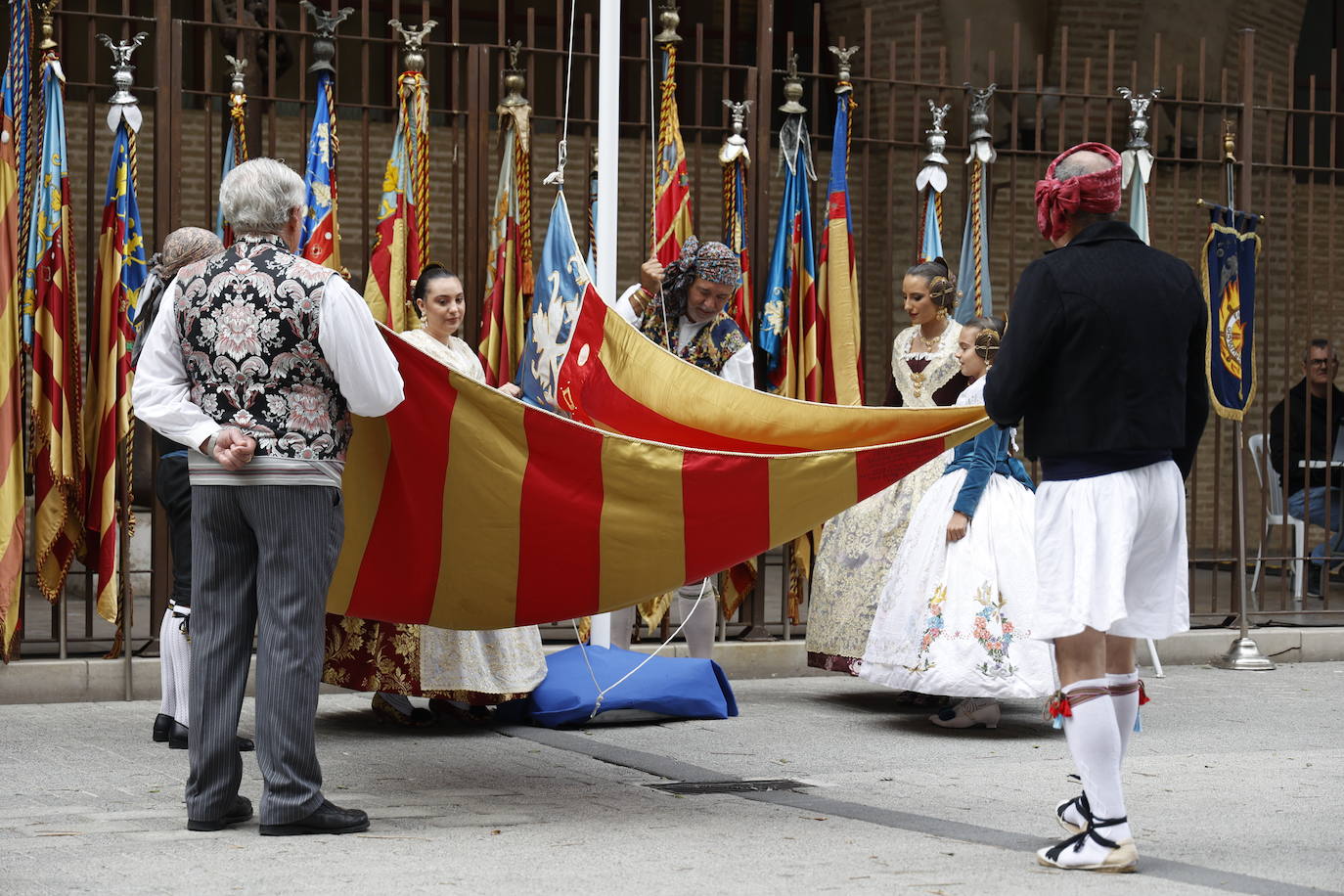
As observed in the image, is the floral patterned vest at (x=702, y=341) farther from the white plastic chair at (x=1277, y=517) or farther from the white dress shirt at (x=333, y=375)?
the white plastic chair at (x=1277, y=517)

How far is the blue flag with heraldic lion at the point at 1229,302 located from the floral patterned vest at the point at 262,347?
5341mm

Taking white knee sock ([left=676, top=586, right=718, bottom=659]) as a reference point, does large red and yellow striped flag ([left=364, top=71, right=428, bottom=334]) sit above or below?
above

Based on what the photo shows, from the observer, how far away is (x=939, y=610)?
641 cm

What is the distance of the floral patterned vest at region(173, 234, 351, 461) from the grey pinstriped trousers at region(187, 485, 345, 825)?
0.16 meters

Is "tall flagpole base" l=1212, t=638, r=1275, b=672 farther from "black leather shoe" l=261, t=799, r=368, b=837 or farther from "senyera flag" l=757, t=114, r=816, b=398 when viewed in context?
"black leather shoe" l=261, t=799, r=368, b=837

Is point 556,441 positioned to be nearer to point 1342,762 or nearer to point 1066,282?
point 1066,282

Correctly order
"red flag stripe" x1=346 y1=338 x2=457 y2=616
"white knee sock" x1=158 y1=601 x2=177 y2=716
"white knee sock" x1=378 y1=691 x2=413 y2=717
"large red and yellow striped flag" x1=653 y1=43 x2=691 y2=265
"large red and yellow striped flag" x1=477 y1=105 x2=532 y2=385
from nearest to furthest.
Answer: "red flag stripe" x1=346 y1=338 x2=457 y2=616 < "white knee sock" x1=158 y1=601 x2=177 y2=716 < "white knee sock" x1=378 y1=691 x2=413 y2=717 < "large red and yellow striped flag" x1=477 y1=105 x2=532 y2=385 < "large red and yellow striped flag" x1=653 y1=43 x2=691 y2=265


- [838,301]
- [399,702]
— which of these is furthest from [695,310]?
[399,702]

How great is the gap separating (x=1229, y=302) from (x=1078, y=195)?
14.8 feet

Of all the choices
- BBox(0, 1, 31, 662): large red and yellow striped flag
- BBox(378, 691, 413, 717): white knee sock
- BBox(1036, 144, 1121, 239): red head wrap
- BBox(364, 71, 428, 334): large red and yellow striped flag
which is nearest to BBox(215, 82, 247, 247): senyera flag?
BBox(364, 71, 428, 334): large red and yellow striped flag

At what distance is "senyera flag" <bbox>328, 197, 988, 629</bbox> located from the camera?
5008 mm

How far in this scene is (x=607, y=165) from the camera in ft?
22.7

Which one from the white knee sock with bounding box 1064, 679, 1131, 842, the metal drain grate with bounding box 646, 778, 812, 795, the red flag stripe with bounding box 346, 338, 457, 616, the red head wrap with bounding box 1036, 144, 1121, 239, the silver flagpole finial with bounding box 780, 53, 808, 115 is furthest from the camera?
the silver flagpole finial with bounding box 780, 53, 808, 115

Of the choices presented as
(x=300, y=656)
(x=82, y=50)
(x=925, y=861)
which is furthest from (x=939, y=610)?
(x=82, y=50)
